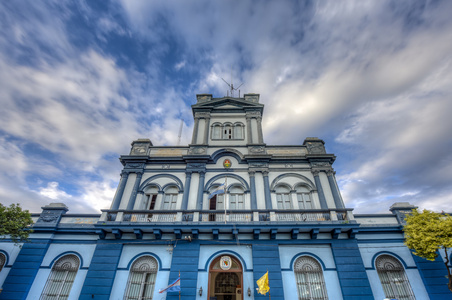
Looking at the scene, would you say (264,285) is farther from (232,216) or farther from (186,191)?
(186,191)

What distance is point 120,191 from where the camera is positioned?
49.3 feet

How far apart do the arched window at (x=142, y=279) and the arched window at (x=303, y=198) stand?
10.1m

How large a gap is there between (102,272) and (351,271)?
13.9 metres

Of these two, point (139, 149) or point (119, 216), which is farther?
point (139, 149)

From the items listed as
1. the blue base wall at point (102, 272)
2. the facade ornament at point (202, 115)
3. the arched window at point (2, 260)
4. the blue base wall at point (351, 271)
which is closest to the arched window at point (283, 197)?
the blue base wall at point (351, 271)

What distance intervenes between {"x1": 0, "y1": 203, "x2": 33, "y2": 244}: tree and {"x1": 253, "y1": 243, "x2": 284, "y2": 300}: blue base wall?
12954mm

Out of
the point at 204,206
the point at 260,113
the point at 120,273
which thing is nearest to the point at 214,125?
the point at 260,113

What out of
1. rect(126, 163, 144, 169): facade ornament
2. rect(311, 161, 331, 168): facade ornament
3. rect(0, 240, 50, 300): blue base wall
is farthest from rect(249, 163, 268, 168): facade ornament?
rect(0, 240, 50, 300): blue base wall

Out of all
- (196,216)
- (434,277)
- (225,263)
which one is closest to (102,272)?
(196,216)

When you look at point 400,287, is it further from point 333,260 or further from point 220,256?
point 220,256

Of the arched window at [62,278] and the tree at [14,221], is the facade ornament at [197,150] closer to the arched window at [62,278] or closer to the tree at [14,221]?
the arched window at [62,278]

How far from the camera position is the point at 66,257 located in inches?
511

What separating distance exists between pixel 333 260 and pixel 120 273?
12223mm

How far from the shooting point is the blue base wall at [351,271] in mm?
11055
